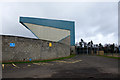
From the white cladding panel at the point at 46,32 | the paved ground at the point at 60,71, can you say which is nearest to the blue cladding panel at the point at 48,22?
the white cladding panel at the point at 46,32

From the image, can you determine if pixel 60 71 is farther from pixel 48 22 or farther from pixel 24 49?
pixel 48 22

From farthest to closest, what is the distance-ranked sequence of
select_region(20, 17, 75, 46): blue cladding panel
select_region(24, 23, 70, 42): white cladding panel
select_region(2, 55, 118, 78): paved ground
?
select_region(24, 23, 70, 42): white cladding panel, select_region(20, 17, 75, 46): blue cladding panel, select_region(2, 55, 118, 78): paved ground

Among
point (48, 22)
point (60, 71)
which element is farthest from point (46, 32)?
point (60, 71)

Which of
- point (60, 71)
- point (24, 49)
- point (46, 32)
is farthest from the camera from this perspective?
point (46, 32)

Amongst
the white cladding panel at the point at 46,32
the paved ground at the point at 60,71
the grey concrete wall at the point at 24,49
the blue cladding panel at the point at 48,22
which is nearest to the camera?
the paved ground at the point at 60,71

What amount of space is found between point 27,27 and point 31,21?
2457mm

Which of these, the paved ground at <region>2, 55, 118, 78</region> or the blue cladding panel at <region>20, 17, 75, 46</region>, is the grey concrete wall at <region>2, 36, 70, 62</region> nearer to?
the paved ground at <region>2, 55, 118, 78</region>

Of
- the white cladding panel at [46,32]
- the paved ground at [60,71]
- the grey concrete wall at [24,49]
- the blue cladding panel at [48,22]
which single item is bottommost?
the paved ground at [60,71]

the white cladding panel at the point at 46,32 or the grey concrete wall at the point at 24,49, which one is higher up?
the white cladding panel at the point at 46,32

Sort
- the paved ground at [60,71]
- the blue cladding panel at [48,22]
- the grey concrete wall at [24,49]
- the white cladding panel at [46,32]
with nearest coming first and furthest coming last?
the paved ground at [60,71], the grey concrete wall at [24,49], the blue cladding panel at [48,22], the white cladding panel at [46,32]

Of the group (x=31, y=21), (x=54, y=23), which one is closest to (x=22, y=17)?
(x=31, y=21)

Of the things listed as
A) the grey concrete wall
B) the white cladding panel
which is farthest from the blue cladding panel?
the grey concrete wall

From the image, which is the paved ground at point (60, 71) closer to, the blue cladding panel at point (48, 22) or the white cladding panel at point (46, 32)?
the white cladding panel at point (46, 32)

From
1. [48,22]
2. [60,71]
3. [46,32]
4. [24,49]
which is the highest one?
[48,22]
